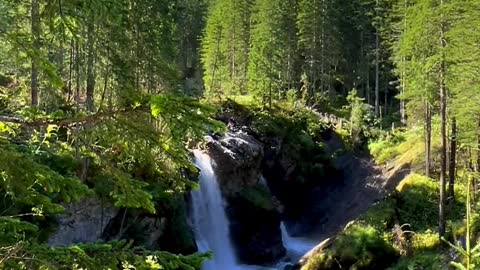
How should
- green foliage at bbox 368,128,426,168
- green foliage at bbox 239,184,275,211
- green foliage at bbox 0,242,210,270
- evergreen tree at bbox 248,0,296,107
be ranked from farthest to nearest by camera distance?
evergreen tree at bbox 248,0,296,107 < green foliage at bbox 368,128,426,168 < green foliage at bbox 239,184,275,211 < green foliage at bbox 0,242,210,270

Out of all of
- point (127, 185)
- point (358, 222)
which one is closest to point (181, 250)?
point (358, 222)

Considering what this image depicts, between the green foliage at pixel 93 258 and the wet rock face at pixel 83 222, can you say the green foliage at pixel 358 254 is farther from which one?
the green foliage at pixel 93 258

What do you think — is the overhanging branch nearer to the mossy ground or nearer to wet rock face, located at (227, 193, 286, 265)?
the mossy ground

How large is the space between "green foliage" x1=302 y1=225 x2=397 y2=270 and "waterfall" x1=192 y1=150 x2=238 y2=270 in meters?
4.23

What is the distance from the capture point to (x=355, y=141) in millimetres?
36312

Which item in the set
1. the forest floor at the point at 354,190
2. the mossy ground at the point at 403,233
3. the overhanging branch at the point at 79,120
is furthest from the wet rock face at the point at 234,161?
the overhanging branch at the point at 79,120

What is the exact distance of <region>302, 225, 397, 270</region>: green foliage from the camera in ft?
61.3

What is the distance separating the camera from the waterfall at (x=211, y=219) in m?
21.7

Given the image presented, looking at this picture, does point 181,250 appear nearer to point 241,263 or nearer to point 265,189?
point 241,263

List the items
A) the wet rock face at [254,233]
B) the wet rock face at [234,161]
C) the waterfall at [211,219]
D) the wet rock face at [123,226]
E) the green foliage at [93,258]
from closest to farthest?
the green foliage at [93,258]
the wet rock face at [123,226]
the waterfall at [211,219]
the wet rock face at [254,233]
the wet rock face at [234,161]

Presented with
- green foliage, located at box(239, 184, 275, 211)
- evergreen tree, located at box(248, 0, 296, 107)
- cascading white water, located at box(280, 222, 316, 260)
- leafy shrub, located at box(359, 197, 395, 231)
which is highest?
evergreen tree, located at box(248, 0, 296, 107)

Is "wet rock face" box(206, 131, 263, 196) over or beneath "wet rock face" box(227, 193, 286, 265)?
over

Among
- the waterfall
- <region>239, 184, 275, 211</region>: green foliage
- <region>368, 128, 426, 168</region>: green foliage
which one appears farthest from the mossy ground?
<region>239, 184, 275, 211</region>: green foliage

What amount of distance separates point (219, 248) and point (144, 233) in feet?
20.2
